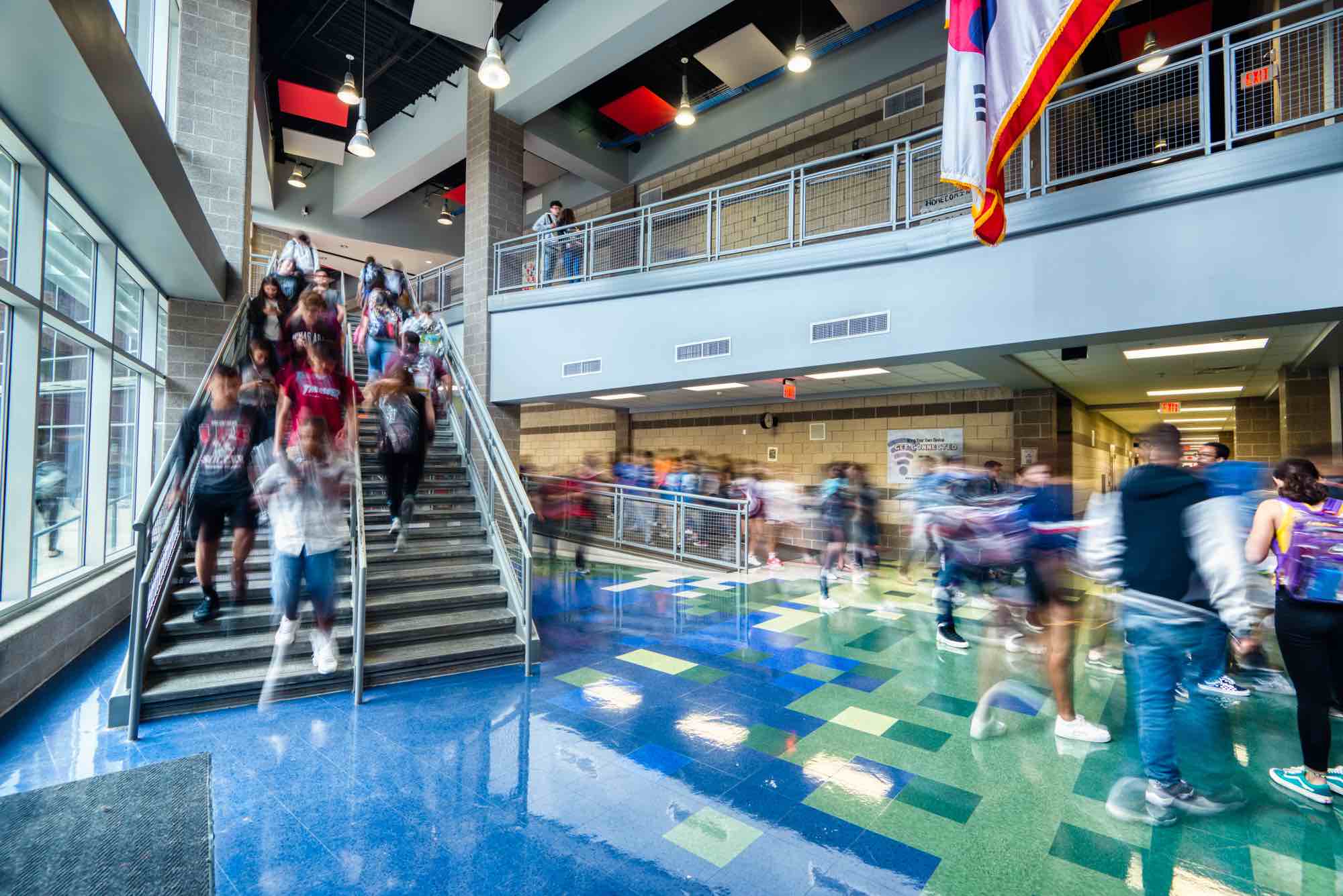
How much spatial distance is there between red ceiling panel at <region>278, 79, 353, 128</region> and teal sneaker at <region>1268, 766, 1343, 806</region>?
17.4 meters

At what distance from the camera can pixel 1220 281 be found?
5137 millimetres

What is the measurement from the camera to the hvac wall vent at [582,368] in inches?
378

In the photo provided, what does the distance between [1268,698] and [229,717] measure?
6.97 m

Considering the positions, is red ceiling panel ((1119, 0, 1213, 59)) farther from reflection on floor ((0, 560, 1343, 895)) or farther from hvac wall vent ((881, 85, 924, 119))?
reflection on floor ((0, 560, 1343, 895))

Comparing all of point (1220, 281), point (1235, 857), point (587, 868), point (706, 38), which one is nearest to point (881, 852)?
point (587, 868)

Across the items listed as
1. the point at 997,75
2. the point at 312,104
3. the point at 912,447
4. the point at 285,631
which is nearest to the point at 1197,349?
the point at 997,75

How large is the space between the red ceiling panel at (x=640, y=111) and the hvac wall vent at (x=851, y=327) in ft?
26.1

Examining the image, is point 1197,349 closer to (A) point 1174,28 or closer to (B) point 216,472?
(A) point 1174,28

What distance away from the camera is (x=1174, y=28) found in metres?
9.67

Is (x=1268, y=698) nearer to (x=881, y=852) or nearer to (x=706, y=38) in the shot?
(x=881, y=852)

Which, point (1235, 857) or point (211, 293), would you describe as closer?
point (1235, 857)

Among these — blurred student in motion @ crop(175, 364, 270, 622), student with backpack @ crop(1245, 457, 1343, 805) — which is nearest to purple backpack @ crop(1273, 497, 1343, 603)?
student with backpack @ crop(1245, 457, 1343, 805)

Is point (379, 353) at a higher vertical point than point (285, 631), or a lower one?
higher

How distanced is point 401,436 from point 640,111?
10327mm
